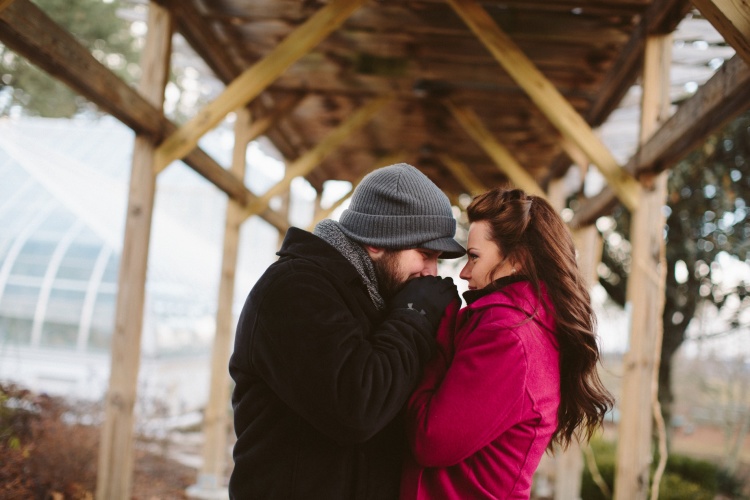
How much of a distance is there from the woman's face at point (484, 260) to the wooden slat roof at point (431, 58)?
3.00 metres

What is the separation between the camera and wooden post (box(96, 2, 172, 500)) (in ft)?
14.0

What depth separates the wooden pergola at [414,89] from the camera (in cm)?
374

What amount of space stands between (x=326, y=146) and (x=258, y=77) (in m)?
3.05

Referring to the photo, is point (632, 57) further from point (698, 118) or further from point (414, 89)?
point (414, 89)

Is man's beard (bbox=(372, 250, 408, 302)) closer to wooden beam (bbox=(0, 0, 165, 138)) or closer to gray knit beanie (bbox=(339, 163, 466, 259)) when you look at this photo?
gray knit beanie (bbox=(339, 163, 466, 259))

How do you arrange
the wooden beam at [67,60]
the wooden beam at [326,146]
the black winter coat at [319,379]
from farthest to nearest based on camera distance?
the wooden beam at [326,146], the wooden beam at [67,60], the black winter coat at [319,379]

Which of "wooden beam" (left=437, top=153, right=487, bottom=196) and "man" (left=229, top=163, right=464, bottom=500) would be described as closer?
"man" (left=229, top=163, right=464, bottom=500)

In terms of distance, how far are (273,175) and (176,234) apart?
11437 millimetres

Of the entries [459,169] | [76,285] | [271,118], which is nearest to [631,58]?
[271,118]

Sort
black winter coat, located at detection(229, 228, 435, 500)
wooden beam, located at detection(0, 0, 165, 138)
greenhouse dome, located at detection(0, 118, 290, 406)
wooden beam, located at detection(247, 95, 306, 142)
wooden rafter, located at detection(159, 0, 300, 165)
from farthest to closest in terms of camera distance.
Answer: greenhouse dome, located at detection(0, 118, 290, 406)
wooden beam, located at detection(247, 95, 306, 142)
wooden rafter, located at detection(159, 0, 300, 165)
wooden beam, located at detection(0, 0, 165, 138)
black winter coat, located at detection(229, 228, 435, 500)

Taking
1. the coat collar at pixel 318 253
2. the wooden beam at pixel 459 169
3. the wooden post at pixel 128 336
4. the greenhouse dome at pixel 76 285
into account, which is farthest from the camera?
the wooden beam at pixel 459 169

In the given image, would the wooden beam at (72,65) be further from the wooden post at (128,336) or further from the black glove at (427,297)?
the black glove at (427,297)

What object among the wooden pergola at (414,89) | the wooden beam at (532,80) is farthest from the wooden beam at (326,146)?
the wooden beam at (532,80)

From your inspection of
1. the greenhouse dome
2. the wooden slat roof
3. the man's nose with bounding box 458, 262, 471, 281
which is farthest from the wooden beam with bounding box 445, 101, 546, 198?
the man's nose with bounding box 458, 262, 471, 281
